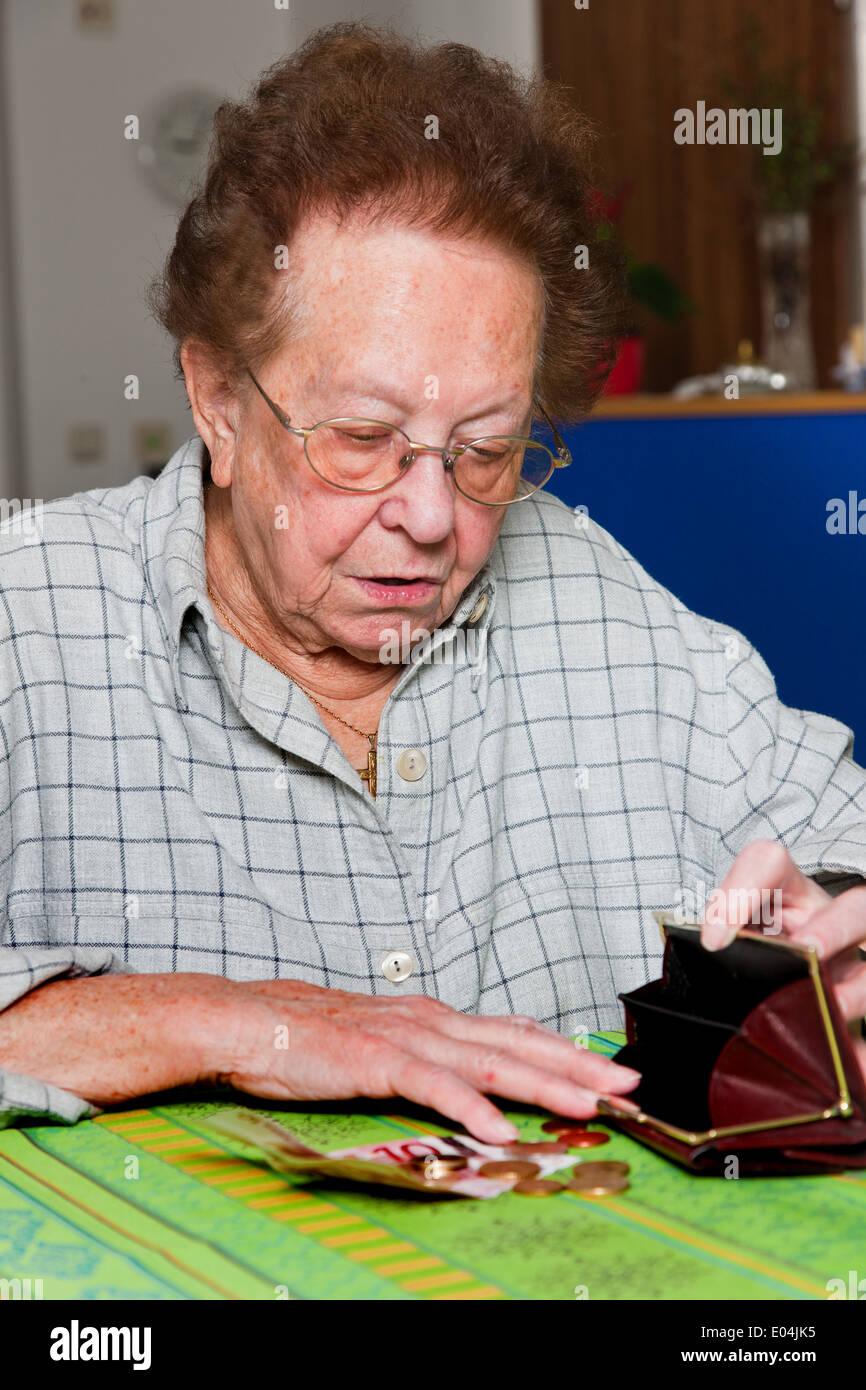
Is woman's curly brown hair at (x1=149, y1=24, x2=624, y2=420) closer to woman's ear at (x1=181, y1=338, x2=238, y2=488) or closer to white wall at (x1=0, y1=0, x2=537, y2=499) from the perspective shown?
woman's ear at (x1=181, y1=338, x2=238, y2=488)

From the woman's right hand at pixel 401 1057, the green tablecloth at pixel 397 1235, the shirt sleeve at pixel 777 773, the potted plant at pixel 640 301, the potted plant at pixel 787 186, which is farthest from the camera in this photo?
the potted plant at pixel 787 186

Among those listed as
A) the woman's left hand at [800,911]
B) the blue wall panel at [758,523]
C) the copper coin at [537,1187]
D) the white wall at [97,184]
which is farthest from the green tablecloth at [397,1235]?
the white wall at [97,184]

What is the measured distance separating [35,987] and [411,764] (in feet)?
1.52

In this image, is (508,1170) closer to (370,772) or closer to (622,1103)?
(622,1103)

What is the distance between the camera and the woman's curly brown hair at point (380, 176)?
1.28m

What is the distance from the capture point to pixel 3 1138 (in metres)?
0.96

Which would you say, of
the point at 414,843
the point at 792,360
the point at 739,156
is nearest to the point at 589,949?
the point at 414,843

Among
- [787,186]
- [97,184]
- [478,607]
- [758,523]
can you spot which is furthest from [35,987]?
[97,184]

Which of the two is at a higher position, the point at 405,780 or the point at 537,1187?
the point at 405,780

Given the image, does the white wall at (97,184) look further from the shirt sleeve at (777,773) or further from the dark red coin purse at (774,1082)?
the dark red coin purse at (774,1082)

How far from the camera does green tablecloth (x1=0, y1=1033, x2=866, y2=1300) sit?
0.72 meters

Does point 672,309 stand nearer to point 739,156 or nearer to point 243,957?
point 739,156

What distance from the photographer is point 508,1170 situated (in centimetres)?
86

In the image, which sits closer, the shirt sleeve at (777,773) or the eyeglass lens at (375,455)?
the eyeglass lens at (375,455)
